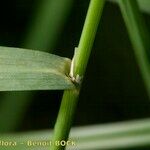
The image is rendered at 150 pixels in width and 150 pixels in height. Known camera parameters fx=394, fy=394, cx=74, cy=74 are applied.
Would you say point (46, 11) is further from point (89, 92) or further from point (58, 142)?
point (58, 142)

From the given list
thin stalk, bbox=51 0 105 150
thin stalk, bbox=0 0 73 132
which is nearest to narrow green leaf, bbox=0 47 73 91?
thin stalk, bbox=51 0 105 150

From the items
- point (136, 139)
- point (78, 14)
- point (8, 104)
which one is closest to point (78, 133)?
point (136, 139)

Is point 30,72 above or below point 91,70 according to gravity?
above

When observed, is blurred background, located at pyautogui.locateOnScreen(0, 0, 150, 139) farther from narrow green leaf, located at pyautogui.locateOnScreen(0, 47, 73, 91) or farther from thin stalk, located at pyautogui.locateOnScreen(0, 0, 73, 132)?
narrow green leaf, located at pyautogui.locateOnScreen(0, 47, 73, 91)

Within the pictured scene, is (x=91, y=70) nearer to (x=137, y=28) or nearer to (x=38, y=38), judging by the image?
(x=38, y=38)

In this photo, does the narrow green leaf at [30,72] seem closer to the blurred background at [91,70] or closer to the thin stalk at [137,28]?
the thin stalk at [137,28]

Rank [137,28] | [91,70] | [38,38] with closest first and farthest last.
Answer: [137,28]
[38,38]
[91,70]

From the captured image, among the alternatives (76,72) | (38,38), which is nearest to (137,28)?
(76,72)
